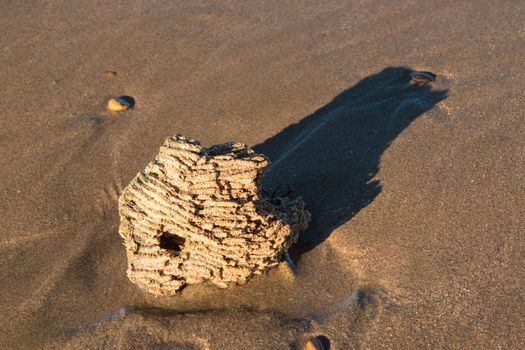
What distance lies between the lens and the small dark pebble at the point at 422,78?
5.30 metres

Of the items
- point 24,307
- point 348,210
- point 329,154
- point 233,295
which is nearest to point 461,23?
point 329,154

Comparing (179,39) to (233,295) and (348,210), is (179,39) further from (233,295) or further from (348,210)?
(233,295)

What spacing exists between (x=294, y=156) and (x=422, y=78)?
148 centimetres

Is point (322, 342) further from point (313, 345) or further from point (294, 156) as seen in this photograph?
point (294, 156)

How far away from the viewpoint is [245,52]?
585 cm

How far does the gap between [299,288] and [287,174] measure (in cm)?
101

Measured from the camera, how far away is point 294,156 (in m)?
4.60

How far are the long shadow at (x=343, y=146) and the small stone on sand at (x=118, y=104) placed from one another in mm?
1239

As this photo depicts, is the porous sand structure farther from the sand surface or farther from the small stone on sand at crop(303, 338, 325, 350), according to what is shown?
the small stone on sand at crop(303, 338, 325, 350)

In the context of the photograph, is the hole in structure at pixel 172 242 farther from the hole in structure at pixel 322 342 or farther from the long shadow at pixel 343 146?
the hole in structure at pixel 322 342

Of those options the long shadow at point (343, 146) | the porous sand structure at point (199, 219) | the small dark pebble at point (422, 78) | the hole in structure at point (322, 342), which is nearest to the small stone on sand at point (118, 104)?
the long shadow at point (343, 146)

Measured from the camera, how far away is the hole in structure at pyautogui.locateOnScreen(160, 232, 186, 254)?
3504 millimetres

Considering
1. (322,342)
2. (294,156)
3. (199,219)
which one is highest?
(199,219)

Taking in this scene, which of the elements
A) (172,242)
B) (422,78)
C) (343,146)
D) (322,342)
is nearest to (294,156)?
(343,146)
